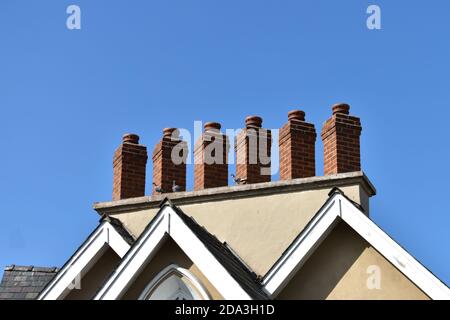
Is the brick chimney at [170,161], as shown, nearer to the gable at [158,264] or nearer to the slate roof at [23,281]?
the gable at [158,264]

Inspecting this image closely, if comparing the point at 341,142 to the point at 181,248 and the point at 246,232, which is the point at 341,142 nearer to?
the point at 246,232

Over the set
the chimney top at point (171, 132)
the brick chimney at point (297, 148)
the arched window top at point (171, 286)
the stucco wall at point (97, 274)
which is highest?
the chimney top at point (171, 132)

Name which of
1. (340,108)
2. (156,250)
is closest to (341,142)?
(340,108)

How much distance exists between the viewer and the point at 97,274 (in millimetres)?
16906

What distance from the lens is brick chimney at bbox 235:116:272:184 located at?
17.1 metres

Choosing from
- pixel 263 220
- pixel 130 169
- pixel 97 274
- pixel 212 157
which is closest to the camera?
pixel 263 220

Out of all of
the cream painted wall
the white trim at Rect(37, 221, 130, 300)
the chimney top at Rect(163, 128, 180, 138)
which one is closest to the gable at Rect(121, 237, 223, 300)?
the white trim at Rect(37, 221, 130, 300)

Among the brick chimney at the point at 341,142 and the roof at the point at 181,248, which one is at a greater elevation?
the brick chimney at the point at 341,142

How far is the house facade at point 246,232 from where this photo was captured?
47.8 feet

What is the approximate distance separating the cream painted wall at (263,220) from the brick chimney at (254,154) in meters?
0.45

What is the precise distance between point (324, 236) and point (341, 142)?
181 centimetres

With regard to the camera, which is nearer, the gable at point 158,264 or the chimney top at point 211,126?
the gable at point 158,264

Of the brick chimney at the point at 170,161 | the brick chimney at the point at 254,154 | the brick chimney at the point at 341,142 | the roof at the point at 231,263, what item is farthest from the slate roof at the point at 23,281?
the brick chimney at the point at 341,142

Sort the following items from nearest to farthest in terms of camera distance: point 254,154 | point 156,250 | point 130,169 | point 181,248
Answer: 1. point 181,248
2. point 156,250
3. point 254,154
4. point 130,169
